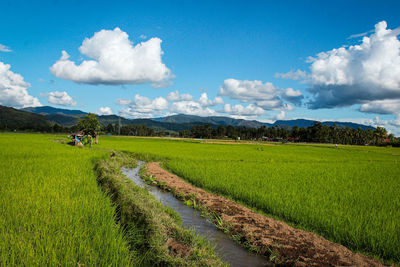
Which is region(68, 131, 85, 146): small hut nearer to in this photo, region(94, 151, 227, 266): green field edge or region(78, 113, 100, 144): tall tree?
region(78, 113, 100, 144): tall tree

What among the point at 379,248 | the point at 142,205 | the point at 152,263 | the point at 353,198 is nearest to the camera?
the point at 152,263

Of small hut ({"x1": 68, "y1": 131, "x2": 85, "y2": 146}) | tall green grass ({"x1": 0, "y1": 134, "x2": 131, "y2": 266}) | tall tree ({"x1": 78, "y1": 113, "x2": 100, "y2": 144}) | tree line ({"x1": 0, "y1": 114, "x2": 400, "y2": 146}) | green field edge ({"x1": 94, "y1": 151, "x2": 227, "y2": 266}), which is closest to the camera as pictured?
tall green grass ({"x1": 0, "y1": 134, "x2": 131, "y2": 266})

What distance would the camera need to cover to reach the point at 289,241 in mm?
4941

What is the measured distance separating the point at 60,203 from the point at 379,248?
6560 millimetres

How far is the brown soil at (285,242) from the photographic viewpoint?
4281mm

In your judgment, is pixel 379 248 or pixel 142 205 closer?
pixel 379 248

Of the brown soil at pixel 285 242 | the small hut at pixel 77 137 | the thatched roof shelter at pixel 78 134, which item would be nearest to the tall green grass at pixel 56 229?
the brown soil at pixel 285 242

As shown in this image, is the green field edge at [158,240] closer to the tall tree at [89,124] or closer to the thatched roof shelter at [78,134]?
the thatched roof shelter at [78,134]

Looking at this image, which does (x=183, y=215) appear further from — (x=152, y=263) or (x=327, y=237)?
(x=327, y=237)

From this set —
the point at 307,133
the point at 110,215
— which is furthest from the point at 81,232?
the point at 307,133

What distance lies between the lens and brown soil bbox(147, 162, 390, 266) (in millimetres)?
4281

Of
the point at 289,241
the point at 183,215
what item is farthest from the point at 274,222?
the point at 183,215

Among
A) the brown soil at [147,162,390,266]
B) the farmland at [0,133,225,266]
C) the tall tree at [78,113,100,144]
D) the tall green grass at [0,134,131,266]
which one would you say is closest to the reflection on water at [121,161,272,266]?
the brown soil at [147,162,390,266]

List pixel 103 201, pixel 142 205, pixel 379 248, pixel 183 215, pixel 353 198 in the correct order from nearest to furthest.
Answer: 1. pixel 379 248
2. pixel 103 201
3. pixel 142 205
4. pixel 183 215
5. pixel 353 198
